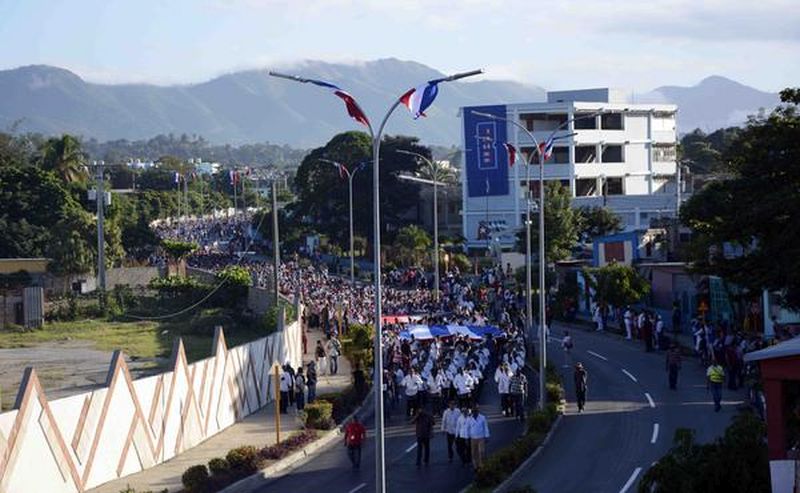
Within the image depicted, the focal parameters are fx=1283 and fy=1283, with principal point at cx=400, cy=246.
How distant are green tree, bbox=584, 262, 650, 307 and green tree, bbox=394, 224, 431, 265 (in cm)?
3065

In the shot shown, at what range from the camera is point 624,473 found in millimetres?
24688

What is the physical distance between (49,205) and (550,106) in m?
36.3

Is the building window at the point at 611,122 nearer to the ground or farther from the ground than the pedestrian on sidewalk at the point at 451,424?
farther from the ground

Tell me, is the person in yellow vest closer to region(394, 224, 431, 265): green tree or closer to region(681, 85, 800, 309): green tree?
region(681, 85, 800, 309): green tree

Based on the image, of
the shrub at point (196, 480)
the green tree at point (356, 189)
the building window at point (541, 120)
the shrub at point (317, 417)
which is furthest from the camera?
the building window at point (541, 120)

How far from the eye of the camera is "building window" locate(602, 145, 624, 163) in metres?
96.9

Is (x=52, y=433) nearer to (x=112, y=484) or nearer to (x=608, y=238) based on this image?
(x=112, y=484)

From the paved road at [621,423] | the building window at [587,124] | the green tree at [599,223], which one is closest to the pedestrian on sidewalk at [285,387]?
the paved road at [621,423]

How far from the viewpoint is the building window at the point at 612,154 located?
96.9m

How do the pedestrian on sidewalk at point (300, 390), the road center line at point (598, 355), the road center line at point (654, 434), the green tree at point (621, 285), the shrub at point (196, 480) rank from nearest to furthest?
the shrub at point (196, 480)
the road center line at point (654, 434)
the pedestrian on sidewalk at point (300, 390)
the road center line at point (598, 355)
the green tree at point (621, 285)

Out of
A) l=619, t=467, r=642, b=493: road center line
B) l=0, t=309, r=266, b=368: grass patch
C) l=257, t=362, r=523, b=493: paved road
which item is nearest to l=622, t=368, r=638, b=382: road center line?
l=257, t=362, r=523, b=493: paved road

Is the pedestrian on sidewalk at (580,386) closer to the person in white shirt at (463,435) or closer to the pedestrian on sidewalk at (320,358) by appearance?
the person in white shirt at (463,435)

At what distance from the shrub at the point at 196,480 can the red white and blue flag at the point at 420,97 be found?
8.13 metres

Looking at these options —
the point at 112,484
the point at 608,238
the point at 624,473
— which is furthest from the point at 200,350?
the point at 624,473
